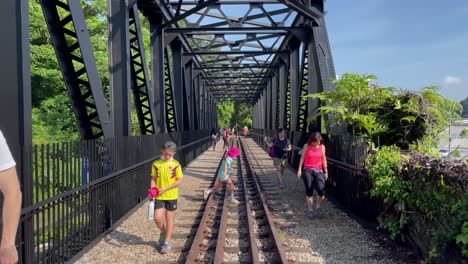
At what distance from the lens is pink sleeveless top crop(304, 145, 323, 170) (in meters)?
8.61

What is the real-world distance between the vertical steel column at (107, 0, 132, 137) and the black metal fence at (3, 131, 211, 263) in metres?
1.56

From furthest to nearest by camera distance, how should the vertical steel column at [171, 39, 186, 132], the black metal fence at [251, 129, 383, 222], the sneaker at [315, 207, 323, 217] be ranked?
the vertical steel column at [171, 39, 186, 132]
the sneaker at [315, 207, 323, 217]
the black metal fence at [251, 129, 383, 222]

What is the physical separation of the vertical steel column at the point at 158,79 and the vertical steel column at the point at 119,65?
17.2 ft

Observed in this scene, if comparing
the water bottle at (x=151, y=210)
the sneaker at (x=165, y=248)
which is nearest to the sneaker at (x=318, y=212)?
the sneaker at (x=165, y=248)

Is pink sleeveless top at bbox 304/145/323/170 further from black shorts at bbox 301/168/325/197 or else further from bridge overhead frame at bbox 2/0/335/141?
bridge overhead frame at bbox 2/0/335/141

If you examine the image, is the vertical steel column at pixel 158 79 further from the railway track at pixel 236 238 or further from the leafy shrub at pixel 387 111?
the leafy shrub at pixel 387 111

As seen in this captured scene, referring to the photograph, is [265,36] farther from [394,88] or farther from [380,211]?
[380,211]

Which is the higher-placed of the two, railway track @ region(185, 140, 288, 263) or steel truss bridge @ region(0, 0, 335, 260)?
steel truss bridge @ region(0, 0, 335, 260)

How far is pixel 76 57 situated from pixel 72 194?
2963mm

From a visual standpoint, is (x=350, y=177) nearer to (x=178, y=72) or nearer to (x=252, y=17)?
(x=252, y=17)

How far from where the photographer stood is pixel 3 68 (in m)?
5.03

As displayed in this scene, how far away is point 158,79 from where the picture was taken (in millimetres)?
16438

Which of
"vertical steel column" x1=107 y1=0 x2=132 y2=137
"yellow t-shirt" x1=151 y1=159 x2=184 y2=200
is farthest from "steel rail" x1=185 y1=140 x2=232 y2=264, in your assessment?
"vertical steel column" x1=107 y1=0 x2=132 y2=137

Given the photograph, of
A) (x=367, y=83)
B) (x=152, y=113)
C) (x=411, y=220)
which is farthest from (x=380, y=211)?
(x=152, y=113)
